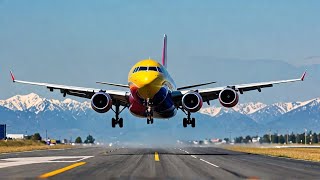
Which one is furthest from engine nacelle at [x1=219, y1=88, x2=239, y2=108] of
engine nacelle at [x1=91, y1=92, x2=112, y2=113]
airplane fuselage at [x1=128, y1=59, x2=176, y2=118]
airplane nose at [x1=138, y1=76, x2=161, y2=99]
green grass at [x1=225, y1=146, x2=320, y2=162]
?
engine nacelle at [x1=91, y1=92, x2=112, y2=113]

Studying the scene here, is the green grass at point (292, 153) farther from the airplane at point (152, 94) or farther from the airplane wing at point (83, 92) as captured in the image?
the airplane wing at point (83, 92)

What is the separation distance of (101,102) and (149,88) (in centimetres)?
618

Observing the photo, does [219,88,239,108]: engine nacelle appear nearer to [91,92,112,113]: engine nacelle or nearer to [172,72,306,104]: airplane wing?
[172,72,306,104]: airplane wing

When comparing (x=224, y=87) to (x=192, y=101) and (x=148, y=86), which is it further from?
(x=148, y=86)

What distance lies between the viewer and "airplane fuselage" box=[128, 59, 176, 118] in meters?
50.5

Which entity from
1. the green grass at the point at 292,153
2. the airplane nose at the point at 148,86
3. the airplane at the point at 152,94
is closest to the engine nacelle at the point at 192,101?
the airplane at the point at 152,94

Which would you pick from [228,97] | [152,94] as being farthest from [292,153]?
[152,94]

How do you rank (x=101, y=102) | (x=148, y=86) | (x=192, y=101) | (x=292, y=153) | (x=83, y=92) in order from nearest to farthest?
(x=148, y=86), (x=101, y=102), (x=192, y=101), (x=83, y=92), (x=292, y=153)

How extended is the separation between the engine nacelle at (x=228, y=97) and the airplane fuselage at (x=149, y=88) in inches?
169

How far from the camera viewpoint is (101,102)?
5481 cm

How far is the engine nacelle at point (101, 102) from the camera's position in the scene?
54.5 metres

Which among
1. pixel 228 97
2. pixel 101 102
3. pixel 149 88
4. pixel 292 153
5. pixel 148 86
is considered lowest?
pixel 292 153

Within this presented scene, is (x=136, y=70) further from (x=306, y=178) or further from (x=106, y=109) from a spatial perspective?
(x=306, y=178)

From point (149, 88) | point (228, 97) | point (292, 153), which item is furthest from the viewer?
point (292, 153)
